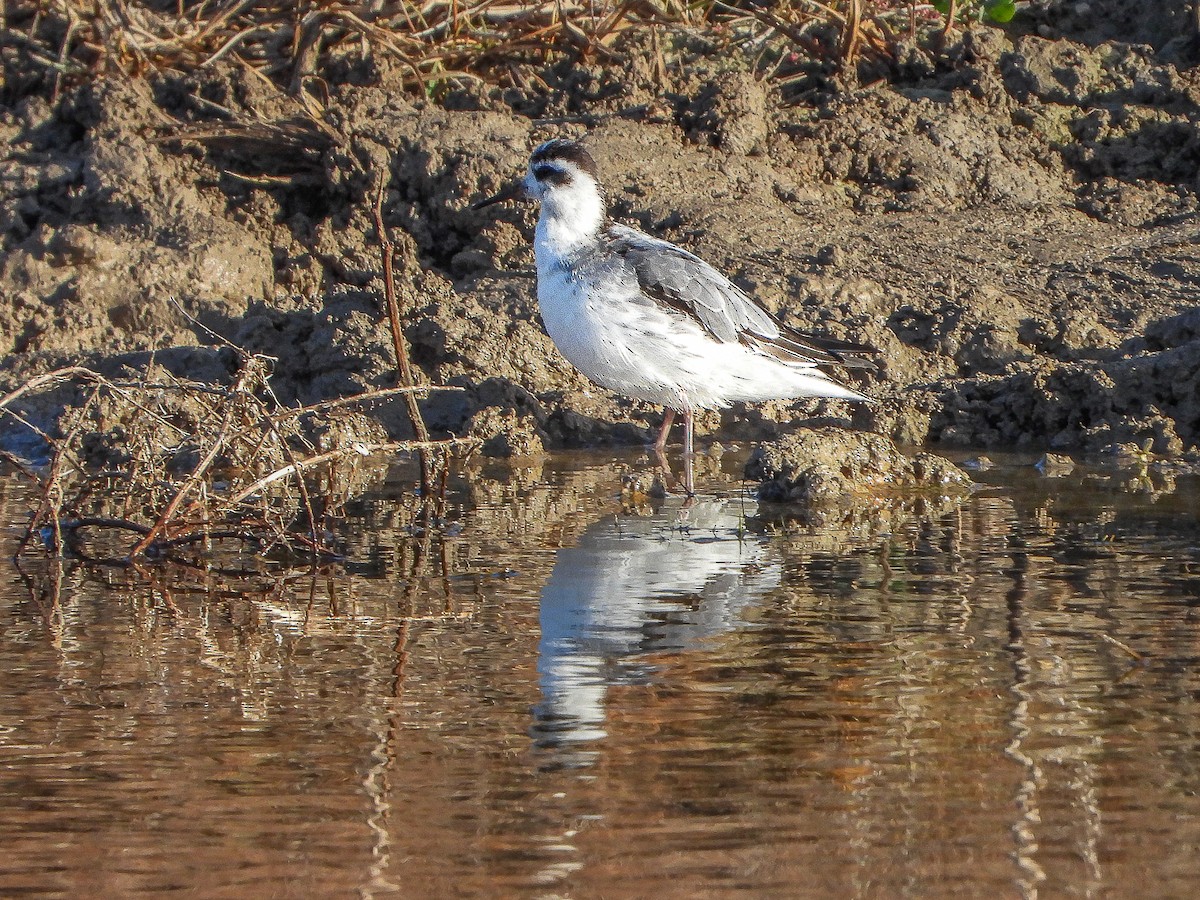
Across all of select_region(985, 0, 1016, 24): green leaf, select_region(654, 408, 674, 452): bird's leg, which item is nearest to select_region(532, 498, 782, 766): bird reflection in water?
select_region(654, 408, 674, 452): bird's leg

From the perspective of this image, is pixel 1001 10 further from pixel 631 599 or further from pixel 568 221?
pixel 631 599

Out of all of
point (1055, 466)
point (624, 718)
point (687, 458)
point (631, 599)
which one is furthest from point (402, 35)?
point (624, 718)

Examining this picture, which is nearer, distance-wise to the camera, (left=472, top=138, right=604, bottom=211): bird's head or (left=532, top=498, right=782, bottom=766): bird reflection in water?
(left=532, top=498, right=782, bottom=766): bird reflection in water

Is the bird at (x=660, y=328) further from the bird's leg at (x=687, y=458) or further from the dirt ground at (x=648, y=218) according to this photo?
the dirt ground at (x=648, y=218)

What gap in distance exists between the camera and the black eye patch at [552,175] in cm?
868

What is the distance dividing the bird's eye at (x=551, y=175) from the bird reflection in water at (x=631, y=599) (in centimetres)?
202

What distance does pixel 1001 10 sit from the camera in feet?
36.6

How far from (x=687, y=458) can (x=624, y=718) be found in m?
3.67

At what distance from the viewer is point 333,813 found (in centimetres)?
362

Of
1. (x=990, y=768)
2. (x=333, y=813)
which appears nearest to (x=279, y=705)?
(x=333, y=813)

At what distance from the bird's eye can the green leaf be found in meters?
3.90

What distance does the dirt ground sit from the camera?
9266 mm

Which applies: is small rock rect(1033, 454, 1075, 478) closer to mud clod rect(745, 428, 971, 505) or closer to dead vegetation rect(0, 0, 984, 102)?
mud clod rect(745, 428, 971, 505)

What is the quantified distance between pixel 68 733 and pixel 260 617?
132 centimetres
